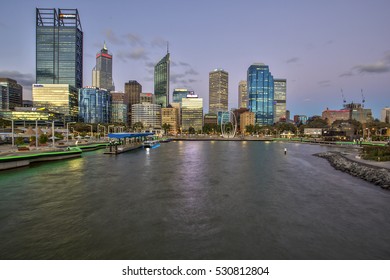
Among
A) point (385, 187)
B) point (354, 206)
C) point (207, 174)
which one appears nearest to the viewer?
point (354, 206)

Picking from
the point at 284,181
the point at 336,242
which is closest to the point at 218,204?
the point at 336,242

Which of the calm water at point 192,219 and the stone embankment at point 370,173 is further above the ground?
the stone embankment at point 370,173

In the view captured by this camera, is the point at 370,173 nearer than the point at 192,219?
No

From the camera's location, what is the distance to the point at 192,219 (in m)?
18.6

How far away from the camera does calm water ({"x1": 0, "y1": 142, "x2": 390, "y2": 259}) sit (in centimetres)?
1368

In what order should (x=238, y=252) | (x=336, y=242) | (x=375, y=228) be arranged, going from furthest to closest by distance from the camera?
(x=375, y=228) < (x=336, y=242) < (x=238, y=252)

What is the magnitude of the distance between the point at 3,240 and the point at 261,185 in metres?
28.3

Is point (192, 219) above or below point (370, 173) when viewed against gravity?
below

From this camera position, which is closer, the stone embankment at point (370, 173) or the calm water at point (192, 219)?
the calm water at point (192, 219)

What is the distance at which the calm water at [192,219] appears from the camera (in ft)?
44.9

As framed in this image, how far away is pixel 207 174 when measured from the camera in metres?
39.2

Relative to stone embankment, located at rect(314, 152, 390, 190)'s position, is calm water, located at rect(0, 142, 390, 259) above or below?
below

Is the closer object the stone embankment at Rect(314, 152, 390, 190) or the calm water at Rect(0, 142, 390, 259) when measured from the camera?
the calm water at Rect(0, 142, 390, 259)

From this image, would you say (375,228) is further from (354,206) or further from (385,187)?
(385,187)
